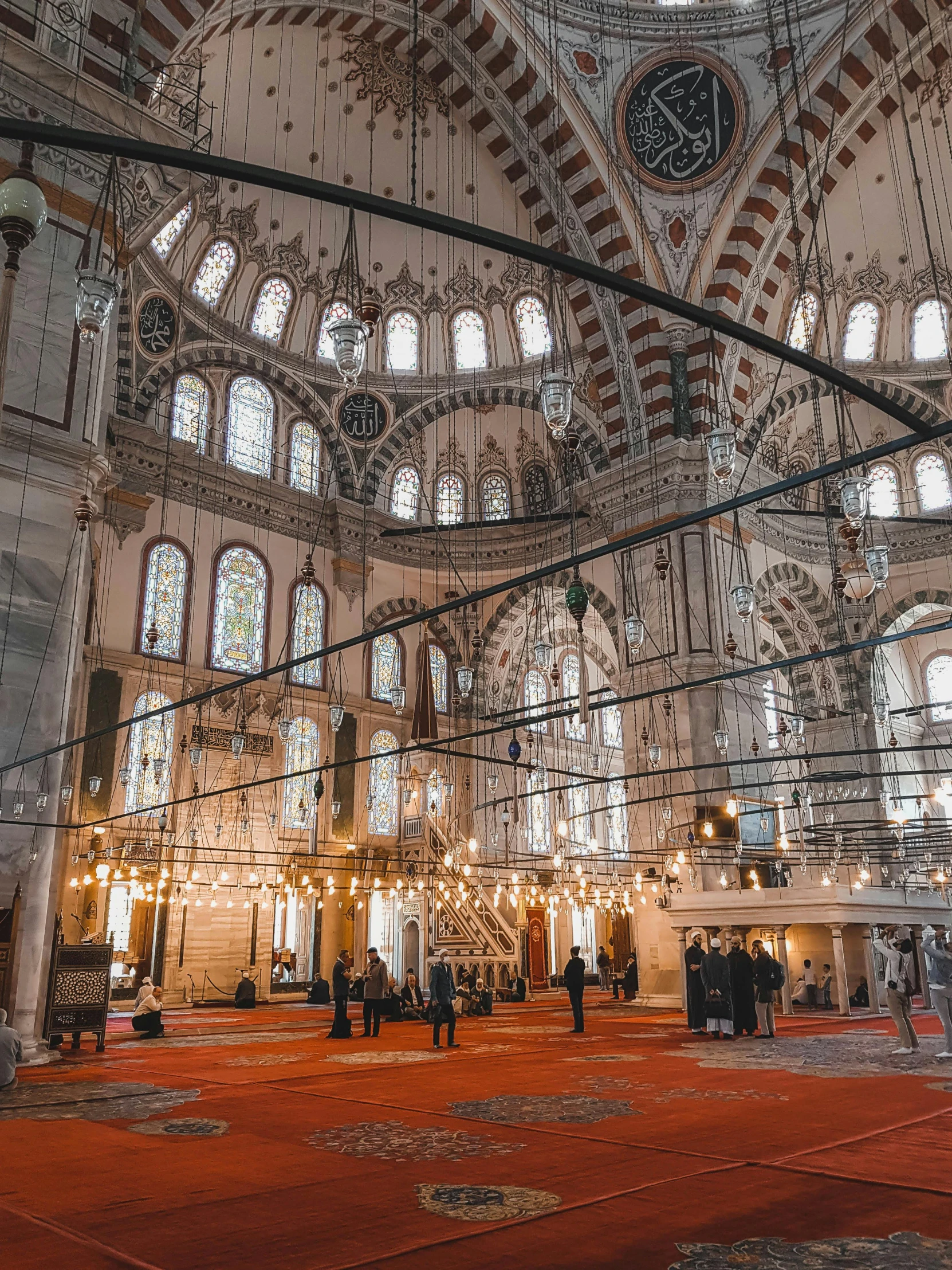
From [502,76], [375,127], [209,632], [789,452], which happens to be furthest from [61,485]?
[789,452]

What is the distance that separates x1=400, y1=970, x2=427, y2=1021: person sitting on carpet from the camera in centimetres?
1373

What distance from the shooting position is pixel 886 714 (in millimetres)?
11438

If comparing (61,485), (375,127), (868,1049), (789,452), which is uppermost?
(375,127)

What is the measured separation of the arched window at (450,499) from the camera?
22672 mm

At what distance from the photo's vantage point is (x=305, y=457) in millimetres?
20828

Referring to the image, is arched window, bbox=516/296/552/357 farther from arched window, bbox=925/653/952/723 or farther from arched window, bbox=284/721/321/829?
arched window, bbox=925/653/952/723

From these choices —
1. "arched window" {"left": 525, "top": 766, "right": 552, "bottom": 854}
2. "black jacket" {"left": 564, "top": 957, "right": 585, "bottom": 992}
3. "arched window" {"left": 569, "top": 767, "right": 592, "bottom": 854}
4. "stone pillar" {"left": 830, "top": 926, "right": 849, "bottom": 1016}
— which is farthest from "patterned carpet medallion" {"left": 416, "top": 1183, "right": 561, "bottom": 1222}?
"arched window" {"left": 569, "top": 767, "right": 592, "bottom": 854}

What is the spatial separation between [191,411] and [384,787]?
28.5 feet

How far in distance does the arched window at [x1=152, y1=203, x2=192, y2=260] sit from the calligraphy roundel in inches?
320

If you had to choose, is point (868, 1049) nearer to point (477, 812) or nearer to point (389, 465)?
point (477, 812)

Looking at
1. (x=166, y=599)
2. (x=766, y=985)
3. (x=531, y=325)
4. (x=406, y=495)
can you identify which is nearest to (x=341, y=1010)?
(x=766, y=985)

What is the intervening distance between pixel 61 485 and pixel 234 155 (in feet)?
39.1

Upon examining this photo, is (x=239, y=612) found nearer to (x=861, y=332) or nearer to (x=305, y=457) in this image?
(x=305, y=457)

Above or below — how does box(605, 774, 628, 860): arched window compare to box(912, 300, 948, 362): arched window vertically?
below
